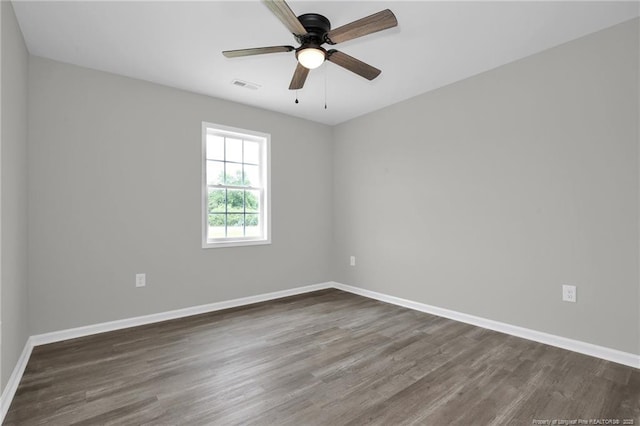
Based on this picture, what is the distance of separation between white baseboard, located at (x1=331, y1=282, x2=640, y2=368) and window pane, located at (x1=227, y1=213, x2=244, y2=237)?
6.64 ft

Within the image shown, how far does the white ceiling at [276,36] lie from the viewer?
7.23 feet

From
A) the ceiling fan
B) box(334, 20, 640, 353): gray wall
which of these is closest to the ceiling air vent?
the ceiling fan

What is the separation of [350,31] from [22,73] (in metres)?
2.59

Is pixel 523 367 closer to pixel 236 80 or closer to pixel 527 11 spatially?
pixel 527 11

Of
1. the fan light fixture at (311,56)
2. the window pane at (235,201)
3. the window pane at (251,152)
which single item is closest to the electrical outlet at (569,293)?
the fan light fixture at (311,56)

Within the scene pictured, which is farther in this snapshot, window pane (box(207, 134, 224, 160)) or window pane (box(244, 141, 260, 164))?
window pane (box(244, 141, 260, 164))

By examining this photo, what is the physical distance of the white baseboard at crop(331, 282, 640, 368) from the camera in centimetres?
238

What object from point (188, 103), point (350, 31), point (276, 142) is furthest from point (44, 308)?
point (350, 31)

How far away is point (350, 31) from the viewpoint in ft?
6.59

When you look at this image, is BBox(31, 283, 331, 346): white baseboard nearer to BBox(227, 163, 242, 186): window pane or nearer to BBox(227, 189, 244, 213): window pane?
BBox(227, 189, 244, 213): window pane

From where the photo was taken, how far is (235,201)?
4078mm

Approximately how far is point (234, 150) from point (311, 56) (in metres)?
2.18

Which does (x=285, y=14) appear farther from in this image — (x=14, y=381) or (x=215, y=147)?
(x=14, y=381)

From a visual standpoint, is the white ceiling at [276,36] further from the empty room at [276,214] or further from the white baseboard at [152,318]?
the white baseboard at [152,318]
